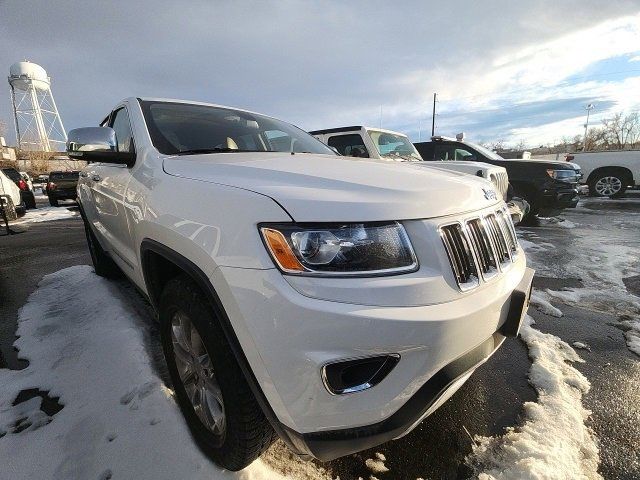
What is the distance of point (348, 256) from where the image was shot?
1184 mm

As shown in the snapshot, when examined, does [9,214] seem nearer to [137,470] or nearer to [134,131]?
[134,131]

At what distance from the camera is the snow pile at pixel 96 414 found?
153 centimetres

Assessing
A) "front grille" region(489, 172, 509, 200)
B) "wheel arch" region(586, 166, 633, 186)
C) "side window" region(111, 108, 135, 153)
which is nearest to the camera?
"side window" region(111, 108, 135, 153)

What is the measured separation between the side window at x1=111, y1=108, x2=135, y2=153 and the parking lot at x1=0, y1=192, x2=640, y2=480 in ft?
4.17

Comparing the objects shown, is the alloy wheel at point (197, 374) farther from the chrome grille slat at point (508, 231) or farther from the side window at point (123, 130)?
the chrome grille slat at point (508, 231)

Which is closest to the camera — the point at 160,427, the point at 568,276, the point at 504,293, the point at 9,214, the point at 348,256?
the point at 348,256

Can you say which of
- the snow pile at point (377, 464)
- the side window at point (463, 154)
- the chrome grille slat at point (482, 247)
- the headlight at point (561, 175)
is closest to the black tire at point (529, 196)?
the headlight at point (561, 175)

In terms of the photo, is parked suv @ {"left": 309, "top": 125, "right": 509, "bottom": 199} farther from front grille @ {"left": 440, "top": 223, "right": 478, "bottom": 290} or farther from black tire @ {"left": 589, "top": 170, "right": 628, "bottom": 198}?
black tire @ {"left": 589, "top": 170, "right": 628, "bottom": 198}

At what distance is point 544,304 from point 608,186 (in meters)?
11.4

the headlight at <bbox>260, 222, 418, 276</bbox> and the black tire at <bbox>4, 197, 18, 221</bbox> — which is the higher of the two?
the headlight at <bbox>260, 222, 418, 276</bbox>

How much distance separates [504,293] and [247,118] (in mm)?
2257

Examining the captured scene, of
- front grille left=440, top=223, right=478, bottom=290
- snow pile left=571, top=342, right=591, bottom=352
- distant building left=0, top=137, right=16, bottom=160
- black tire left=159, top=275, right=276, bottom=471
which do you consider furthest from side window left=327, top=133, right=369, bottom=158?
distant building left=0, top=137, right=16, bottom=160

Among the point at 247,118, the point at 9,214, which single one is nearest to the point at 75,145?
the point at 247,118

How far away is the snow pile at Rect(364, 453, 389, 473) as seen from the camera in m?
1.59
